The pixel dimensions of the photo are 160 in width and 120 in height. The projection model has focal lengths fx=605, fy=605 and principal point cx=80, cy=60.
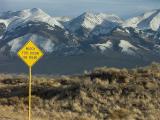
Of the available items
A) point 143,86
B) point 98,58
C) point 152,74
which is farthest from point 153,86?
point 98,58

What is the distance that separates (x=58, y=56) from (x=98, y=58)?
2152cm

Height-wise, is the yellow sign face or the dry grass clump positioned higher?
the yellow sign face

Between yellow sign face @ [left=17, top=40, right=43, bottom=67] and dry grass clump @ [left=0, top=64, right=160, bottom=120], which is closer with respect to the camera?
yellow sign face @ [left=17, top=40, right=43, bottom=67]

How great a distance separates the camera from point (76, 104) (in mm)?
26812

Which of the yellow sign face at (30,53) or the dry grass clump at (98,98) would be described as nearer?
the yellow sign face at (30,53)

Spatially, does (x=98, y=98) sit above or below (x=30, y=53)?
below

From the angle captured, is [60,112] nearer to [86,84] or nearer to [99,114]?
[99,114]

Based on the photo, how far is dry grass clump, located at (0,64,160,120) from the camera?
981 inches

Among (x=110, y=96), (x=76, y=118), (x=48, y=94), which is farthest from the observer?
(x=48, y=94)

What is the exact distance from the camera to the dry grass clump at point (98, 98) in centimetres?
2491

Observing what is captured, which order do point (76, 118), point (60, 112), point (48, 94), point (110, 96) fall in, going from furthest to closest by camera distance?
point (48, 94) < point (110, 96) < point (60, 112) < point (76, 118)

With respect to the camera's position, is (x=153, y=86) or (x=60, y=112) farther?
(x=153, y=86)

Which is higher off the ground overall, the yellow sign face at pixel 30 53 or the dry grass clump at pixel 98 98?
the yellow sign face at pixel 30 53

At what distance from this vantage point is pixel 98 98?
27.5 metres
